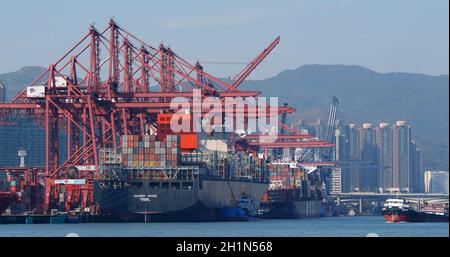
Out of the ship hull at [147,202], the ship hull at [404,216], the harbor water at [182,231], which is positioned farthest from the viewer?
the ship hull at [404,216]

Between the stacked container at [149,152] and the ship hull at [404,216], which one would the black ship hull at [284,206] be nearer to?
the ship hull at [404,216]

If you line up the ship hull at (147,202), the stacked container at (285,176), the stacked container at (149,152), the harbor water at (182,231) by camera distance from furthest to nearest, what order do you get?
the stacked container at (285,176) → the stacked container at (149,152) → the ship hull at (147,202) → the harbor water at (182,231)

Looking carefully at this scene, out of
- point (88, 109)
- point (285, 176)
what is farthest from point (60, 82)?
point (285, 176)

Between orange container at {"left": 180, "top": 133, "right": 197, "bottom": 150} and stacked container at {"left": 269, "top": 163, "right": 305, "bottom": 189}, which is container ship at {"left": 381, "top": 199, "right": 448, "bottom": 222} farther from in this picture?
stacked container at {"left": 269, "top": 163, "right": 305, "bottom": 189}

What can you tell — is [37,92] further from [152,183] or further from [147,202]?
[147,202]

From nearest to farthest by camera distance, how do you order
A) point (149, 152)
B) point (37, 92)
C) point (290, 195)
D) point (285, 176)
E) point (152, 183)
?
point (152, 183) < point (149, 152) < point (37, 92) < point (290, 195) < point (285, 176)

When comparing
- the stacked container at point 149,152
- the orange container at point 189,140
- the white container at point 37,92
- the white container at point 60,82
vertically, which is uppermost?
the white container at point 60,82

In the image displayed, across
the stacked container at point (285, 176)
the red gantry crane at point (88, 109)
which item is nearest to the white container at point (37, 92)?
the red gantry crane at point (88, 109)

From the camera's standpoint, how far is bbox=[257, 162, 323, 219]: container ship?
134 m

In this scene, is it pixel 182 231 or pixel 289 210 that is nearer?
pixel 182 231

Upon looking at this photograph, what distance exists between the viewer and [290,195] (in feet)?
465

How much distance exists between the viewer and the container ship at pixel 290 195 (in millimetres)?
134250

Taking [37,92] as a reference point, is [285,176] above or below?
below
